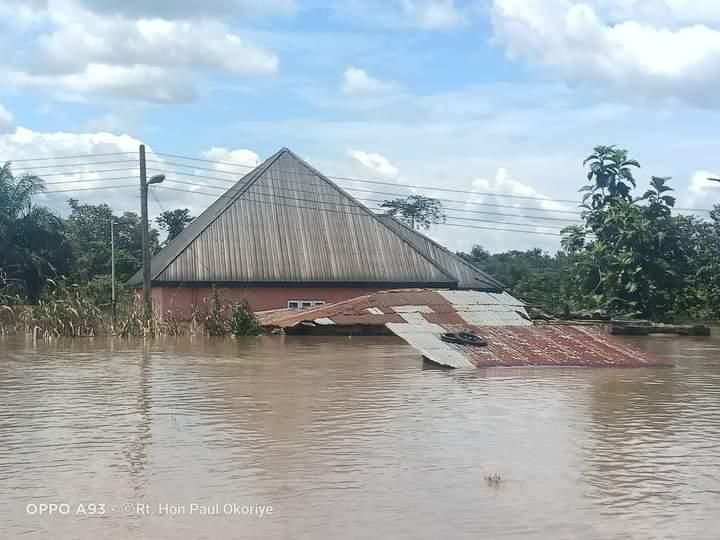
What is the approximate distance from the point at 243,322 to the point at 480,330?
10.1 meters

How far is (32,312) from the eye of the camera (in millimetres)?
27266

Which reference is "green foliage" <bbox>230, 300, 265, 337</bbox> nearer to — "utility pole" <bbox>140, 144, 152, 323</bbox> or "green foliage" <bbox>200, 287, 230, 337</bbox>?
"green foliage" <bbox>200, 287, 230, 337</bbox>

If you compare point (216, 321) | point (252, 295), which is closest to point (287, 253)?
point (252, 295)

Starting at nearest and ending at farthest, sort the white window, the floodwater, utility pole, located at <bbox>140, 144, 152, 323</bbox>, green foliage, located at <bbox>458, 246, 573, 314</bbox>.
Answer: the floodwater, utility pole, located at <bbox>140, 144, 152, 323</bbox>, the white window, green foliage, located at <bbox>458, 246, 573, 314</bbox>

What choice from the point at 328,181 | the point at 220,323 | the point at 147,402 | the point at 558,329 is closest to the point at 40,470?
the point at 147,402

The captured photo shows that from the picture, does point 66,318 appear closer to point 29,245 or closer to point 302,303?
point 302,303

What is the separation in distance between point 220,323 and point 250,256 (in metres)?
5.97

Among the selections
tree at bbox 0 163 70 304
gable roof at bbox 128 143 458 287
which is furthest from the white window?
tree at bbox 0 163 70 304

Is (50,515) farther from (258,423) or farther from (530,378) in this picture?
(530,378)

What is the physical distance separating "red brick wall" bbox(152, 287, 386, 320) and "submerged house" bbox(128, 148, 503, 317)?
4 centimetres

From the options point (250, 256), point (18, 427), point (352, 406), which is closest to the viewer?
point (18, 427)

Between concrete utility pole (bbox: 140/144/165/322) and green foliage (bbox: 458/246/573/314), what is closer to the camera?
concrete utility pole (bbox: 140/144/165/322)

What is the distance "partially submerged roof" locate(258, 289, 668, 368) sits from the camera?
18.9 m

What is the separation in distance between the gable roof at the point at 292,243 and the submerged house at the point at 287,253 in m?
0.04
